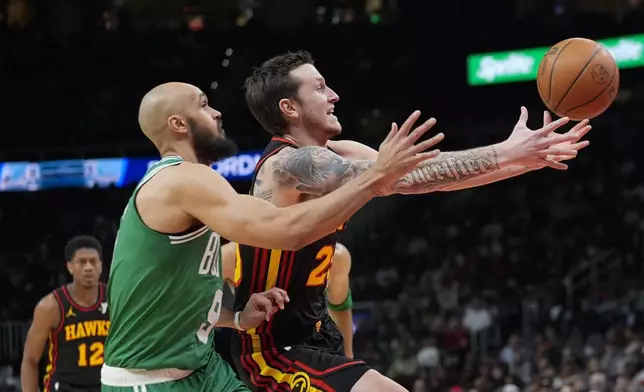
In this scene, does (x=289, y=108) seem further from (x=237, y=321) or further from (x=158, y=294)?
(x=158, y=294)

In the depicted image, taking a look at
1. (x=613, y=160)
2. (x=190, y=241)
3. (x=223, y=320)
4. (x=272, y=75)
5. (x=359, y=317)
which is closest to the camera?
(x=190, y=241)

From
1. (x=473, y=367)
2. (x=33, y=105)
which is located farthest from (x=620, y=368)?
(x=33, y=105)

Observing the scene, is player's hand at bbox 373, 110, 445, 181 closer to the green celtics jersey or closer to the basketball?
the green celtics jersey

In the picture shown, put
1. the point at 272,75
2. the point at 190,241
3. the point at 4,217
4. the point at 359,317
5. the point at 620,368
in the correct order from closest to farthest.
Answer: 1. the point at 190,241
2. the point at 272,75
3. the point at 620,368
4. the point at 359,317
5. the point at 4,217

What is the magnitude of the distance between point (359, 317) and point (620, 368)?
4.56 meters

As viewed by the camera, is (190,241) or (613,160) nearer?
(190,241)

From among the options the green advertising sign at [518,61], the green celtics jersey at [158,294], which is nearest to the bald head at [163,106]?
the green celtics jersey at [158,294]

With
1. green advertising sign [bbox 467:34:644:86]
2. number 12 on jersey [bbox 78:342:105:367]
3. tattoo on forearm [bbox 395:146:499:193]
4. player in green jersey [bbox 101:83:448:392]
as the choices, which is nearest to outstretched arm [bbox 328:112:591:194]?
tattoo on forearm [bbox 395:146:499:193]

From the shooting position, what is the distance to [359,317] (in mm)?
15023

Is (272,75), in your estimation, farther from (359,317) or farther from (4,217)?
(4,217)

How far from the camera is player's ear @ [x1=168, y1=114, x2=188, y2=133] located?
3.75m

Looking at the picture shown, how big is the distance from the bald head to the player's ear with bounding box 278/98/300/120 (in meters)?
0.80

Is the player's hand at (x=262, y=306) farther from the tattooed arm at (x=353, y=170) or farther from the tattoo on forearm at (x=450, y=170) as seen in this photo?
the tattoo on forearm at (x=450, y=170)

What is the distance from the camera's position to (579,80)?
4707 millimetres
